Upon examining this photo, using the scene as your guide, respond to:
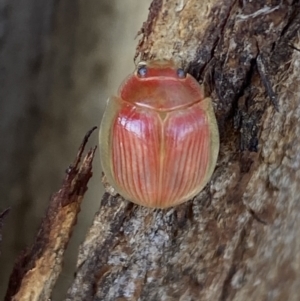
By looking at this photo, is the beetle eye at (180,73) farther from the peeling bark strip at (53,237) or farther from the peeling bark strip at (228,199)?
the peeling bark strip at (53,237)

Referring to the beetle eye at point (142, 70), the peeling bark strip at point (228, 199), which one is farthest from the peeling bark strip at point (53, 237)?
the beetle eye at point (142, 70)

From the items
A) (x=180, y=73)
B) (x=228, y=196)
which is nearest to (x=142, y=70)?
(x=180, y=73)

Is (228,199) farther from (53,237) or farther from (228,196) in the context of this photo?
(53,237)

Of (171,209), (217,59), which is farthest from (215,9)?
(171,209)

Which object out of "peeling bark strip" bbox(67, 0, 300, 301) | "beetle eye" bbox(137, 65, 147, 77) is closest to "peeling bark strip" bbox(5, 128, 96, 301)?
"peeling bark strip" bbox(67, 0, 300, 301)

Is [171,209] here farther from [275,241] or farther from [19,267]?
Answer: [19,267]

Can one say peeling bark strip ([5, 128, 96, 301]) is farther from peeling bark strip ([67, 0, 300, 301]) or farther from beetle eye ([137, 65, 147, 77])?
beetle eye ([137, 65, 147, 77])

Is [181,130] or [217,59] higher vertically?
[217,59]
